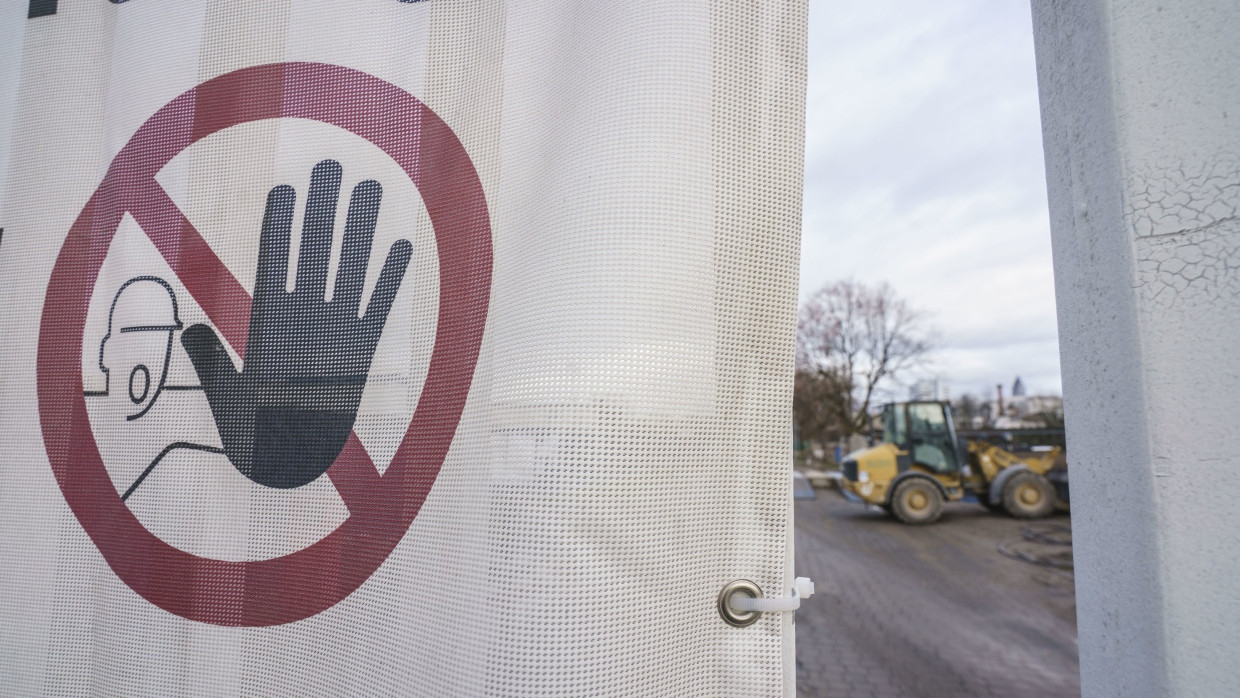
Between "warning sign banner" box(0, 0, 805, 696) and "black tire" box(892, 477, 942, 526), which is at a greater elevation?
"warning sign banner" box(0, 0, 805, 696)

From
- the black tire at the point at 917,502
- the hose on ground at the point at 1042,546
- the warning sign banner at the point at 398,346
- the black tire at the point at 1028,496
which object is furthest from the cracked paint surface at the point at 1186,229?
the black tire at the point at 1028,496

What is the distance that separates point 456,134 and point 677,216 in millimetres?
548

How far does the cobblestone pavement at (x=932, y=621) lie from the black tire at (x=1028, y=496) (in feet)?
3.80

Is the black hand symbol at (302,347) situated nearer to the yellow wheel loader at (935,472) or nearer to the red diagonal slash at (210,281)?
the red diagonal slash at (210,281)

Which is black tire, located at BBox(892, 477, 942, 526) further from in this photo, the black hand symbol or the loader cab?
the black hand symbol

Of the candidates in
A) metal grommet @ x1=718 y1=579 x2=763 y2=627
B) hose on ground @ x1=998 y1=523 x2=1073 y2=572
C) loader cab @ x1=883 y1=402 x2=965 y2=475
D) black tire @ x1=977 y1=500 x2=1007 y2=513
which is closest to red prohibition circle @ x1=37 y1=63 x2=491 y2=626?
metal grommet @ x1=718 y1=579 x2=763 y2=627

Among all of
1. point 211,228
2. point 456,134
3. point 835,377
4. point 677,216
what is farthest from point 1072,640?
point 835,377

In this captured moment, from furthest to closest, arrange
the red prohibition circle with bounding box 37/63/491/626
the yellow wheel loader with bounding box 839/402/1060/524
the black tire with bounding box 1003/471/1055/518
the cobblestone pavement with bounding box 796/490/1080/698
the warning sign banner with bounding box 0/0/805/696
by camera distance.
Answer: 1. the yellow wheel loader with bounding box 839/402/1060/524
2. the black tire with bounding box 1003/471/1055/518
3. the cobblestone pavement with bounding box 796/490/1080/698
4. the red prohibition circle with bounding box 37/63/491/626
5. the warning sign banner with bounding box 0/0/805/696

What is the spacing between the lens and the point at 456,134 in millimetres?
1281

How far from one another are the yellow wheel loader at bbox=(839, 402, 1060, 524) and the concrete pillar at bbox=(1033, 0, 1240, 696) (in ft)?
29.7

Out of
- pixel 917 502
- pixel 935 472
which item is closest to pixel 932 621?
pixel 917 502

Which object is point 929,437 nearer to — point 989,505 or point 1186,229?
point 989,505

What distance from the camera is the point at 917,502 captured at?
9180 millimetres

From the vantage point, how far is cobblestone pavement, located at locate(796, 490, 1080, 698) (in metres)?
3.62
